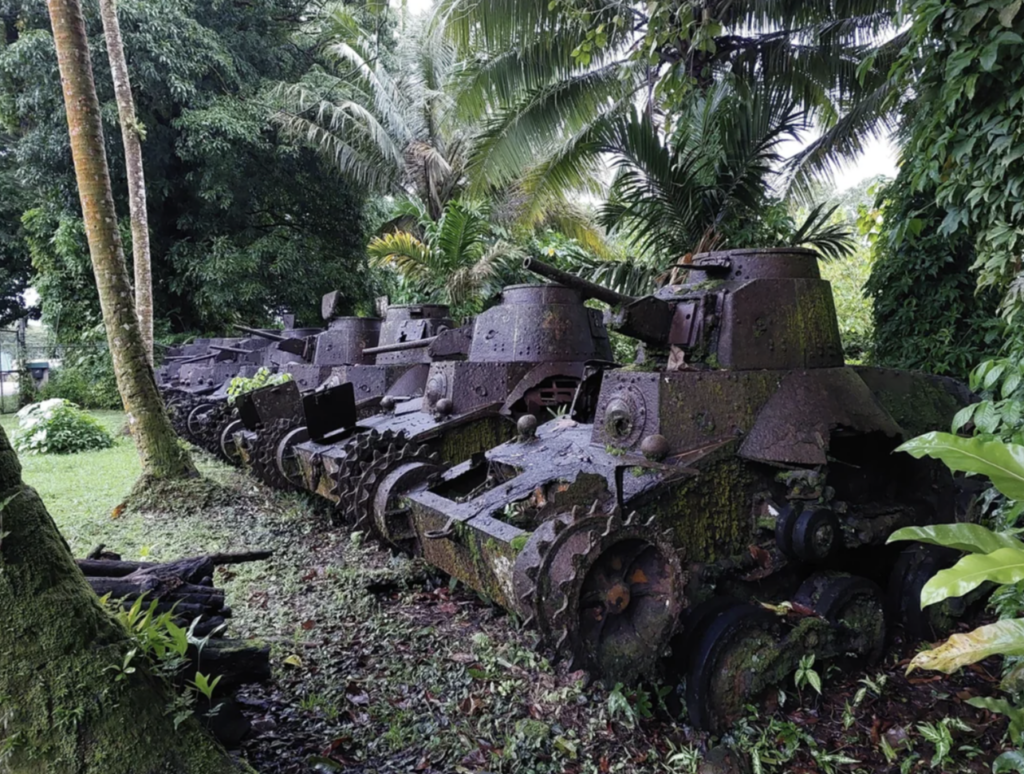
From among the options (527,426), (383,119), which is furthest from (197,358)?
(527,426)

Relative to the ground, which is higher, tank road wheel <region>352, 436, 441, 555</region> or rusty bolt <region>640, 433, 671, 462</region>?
rusty bolt <region>640, 433, 671, 462</region>

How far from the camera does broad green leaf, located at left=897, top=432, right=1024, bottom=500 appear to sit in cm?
231

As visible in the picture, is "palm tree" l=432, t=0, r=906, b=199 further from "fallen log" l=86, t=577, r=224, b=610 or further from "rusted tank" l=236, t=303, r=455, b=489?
"fallen log" l=86, t=577, r=224, b=610

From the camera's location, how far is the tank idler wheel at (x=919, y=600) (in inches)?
178

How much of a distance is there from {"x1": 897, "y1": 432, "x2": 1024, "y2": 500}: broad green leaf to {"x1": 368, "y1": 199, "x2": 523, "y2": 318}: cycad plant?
11.8 m

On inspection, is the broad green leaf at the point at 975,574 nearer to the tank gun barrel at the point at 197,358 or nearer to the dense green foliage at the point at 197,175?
the tank gun barrel at the point at 197,358

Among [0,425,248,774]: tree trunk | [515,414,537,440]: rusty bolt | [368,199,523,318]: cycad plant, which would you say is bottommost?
[0,425,248,774]: tree trunk

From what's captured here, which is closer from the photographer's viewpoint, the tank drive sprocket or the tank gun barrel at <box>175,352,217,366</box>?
the tank drive sprocket

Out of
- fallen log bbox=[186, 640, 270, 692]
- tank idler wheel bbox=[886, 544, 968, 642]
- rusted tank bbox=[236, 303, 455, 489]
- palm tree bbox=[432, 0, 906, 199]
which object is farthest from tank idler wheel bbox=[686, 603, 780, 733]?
palm tree bbox=[432, 0, 906, 199]

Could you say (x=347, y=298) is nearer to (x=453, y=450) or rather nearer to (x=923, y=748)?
(x=453, y=450)

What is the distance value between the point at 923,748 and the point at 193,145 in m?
18.3

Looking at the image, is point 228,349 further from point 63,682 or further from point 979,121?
point 979,121

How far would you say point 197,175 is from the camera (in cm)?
1850

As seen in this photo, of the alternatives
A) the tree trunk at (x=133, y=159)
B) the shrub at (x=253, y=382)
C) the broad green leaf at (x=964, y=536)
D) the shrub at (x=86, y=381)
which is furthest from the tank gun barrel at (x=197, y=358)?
the broad green leaf at (x=964, y=536)
